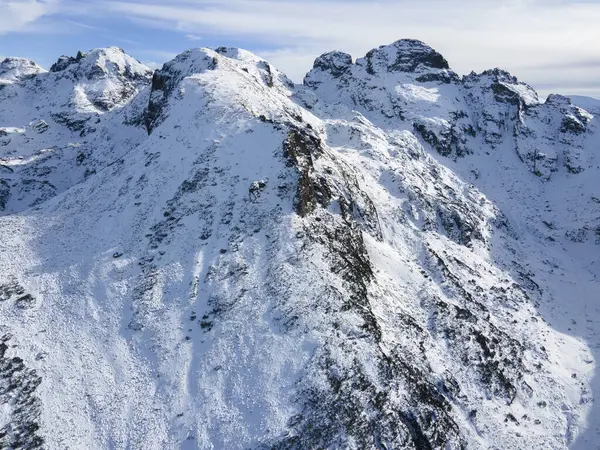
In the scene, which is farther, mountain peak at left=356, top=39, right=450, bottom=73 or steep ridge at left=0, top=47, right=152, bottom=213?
mountain peak at left=356, top=39, right=450, bottom=73

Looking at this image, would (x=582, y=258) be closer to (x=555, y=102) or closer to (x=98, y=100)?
(x=555, y=102)

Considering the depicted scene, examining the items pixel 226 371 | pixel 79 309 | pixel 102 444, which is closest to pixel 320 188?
pixel 226 371

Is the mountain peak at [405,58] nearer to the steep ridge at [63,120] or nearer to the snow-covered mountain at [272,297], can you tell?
the snow-covered mountain at [272,297]

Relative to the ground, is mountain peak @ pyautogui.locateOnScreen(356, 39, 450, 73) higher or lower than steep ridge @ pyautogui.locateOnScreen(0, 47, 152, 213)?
higher

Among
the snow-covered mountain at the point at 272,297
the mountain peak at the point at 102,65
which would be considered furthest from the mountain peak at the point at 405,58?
the mountain peak at the point at 102,65

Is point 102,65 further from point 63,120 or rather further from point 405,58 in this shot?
point 405,58

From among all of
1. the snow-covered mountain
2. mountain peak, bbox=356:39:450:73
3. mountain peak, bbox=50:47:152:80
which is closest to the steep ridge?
mountain peak, bbox=50:47:152:80

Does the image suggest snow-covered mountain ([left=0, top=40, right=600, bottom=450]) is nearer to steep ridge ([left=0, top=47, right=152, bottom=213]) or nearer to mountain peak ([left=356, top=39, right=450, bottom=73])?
steep ridge ([left=0, top=47, right=152, bottom=213])
